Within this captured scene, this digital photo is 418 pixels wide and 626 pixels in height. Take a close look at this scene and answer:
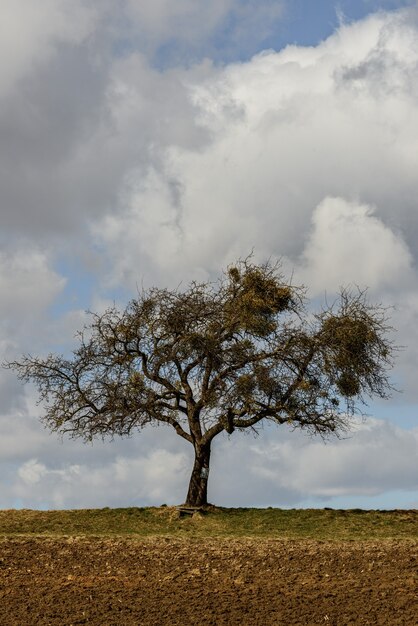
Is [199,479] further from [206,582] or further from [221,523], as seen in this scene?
[206,582]

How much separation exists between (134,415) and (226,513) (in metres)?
5.33

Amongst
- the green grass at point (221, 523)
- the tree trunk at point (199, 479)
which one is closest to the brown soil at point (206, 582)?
the green grass at point (221, 523)

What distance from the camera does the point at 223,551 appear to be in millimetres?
22766

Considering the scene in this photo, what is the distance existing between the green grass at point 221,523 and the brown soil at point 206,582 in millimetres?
3885

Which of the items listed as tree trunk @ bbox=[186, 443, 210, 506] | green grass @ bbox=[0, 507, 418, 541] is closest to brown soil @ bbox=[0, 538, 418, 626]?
green grass @ bbox=[0, 507, 418, 541]

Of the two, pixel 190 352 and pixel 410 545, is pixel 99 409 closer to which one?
pixel 190 352

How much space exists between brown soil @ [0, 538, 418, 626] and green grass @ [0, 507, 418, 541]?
388 cm

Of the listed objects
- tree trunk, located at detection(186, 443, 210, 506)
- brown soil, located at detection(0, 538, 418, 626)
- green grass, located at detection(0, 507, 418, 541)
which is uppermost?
tree trunk, located at detection(186, 443, 210, 506)

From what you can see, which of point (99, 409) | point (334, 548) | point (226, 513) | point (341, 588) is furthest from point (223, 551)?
point (99, 409)

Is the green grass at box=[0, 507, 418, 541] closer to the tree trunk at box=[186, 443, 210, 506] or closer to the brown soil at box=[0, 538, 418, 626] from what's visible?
the tree trunk at box=[186, 443, 210, 506]

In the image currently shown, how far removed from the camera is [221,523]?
31.0m

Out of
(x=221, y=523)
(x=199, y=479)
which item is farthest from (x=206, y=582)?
(x=199, y=479)

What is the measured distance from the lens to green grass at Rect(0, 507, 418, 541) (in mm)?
28781

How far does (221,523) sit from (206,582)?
446 inches
